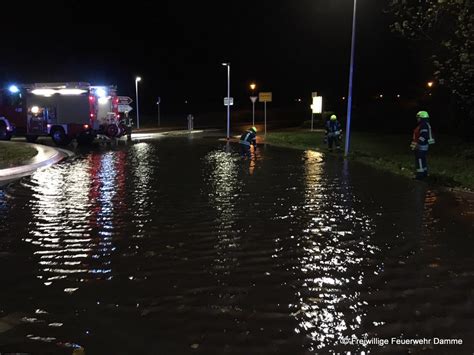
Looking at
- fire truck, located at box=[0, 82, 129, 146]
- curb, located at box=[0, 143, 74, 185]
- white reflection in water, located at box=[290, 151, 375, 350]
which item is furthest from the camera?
fire truck, located at box=[0, 82, 129, 146]

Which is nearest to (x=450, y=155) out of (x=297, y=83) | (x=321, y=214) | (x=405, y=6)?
(x=405, y=6)

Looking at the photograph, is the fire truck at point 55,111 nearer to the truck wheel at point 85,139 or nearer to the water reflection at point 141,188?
the truck wheel at point 85,139

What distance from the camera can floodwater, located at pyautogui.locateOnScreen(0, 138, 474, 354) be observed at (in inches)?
168

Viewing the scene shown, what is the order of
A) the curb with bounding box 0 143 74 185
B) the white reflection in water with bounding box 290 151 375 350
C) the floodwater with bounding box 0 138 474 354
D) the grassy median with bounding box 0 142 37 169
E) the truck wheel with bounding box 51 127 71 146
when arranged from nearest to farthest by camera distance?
the floodwater with bounding box 0 138 474 354 < the white reflection in water with bounding box 290 151 375 350 < the curb with bounding box 0 143 74 185 < the grassy median with bounding box 0 142 37 169 < the truck wheel with bounding box 51 127 71 146

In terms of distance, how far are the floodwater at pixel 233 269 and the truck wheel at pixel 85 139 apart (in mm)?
14760

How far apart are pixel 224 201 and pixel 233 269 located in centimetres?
439

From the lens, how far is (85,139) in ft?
87.1

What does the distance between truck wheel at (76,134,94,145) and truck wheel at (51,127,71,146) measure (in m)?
0.62

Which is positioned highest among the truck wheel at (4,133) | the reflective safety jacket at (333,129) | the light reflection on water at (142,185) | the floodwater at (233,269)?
the reflective safety jacket at (333,129)

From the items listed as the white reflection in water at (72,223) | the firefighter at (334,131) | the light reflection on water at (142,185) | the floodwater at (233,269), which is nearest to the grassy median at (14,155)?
the white reflection in water at (72,223)

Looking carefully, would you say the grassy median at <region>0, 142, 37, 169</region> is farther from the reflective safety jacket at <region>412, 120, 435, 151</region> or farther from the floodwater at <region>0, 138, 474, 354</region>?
the reflective safety jacket at <region>412, 120, 435, 151</region>

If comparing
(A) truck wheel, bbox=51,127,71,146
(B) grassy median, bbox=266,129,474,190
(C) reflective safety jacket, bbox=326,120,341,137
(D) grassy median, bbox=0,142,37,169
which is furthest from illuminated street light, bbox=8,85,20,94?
(C) reflective safety jacket, bbox=326,120,341,137

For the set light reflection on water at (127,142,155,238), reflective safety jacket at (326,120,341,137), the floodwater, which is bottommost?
light reflection on water at (127,142,155,238)

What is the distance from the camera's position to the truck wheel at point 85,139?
2622 centimetres
